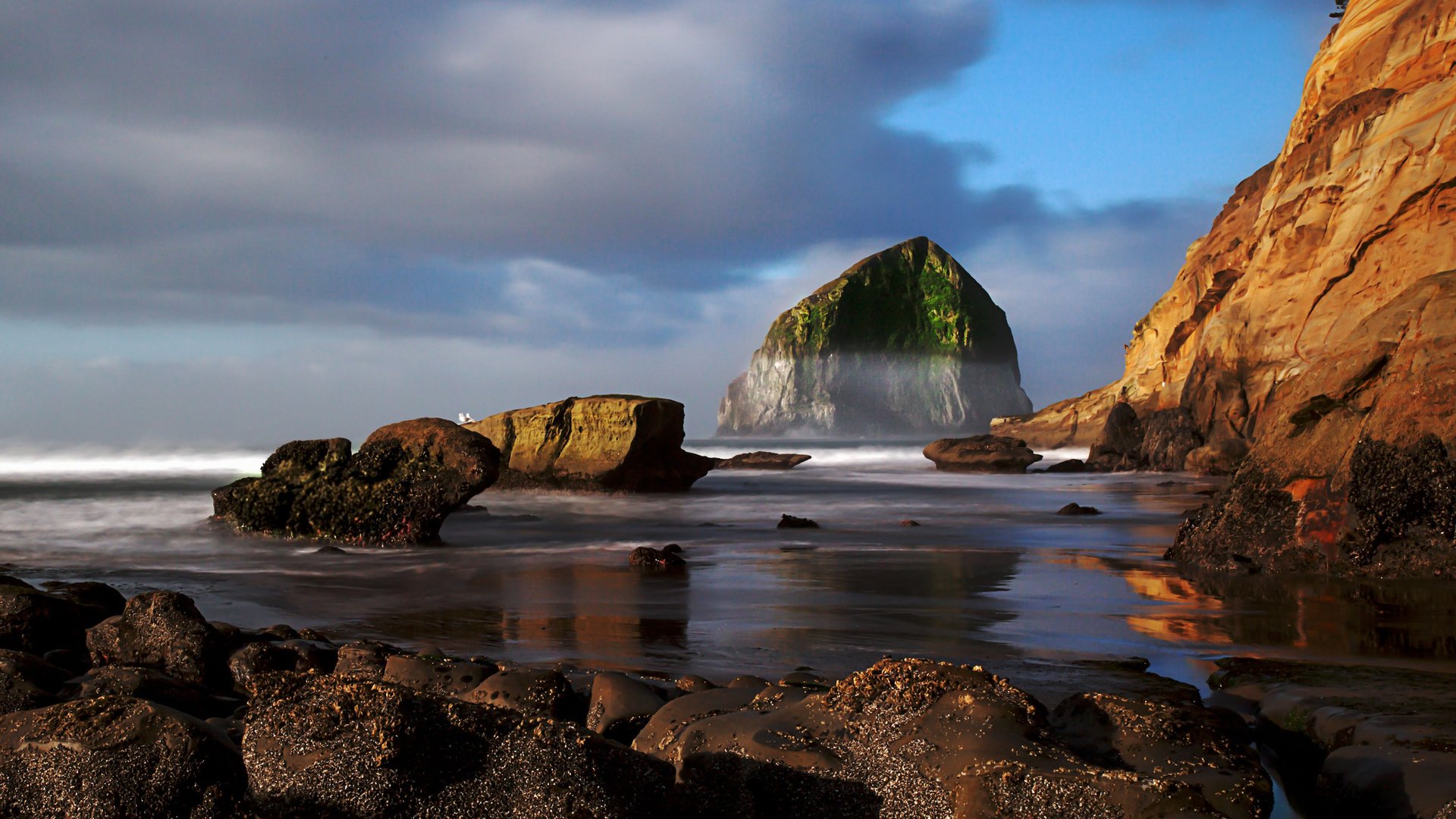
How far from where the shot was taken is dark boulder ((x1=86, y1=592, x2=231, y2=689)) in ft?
13.4

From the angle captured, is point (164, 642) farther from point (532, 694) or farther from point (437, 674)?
point (532, 694)

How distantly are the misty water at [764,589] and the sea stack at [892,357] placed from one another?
111 metres

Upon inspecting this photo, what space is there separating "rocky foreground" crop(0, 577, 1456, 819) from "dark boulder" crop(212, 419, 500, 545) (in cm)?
744

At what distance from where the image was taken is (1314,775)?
292 cm

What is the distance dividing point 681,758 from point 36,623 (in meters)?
3.69

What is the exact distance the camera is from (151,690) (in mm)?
3518

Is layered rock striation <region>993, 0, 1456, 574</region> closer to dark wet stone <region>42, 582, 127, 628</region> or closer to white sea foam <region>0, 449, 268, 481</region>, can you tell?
dark wet stone <region>42, 582, 127, 628</region>

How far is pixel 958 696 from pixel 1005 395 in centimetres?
12972

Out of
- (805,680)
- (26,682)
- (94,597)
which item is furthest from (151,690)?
(94,597)

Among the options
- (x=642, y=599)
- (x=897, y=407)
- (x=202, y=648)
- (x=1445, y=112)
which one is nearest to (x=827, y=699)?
(x=202, y=648)

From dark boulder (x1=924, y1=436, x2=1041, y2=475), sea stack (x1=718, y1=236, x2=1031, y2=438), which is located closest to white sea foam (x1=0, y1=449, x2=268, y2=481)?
dark boulder (x1=924, y1=436, x2=1041, y2=475)

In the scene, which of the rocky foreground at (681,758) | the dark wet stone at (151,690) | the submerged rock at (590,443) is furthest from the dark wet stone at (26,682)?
the submerged rock at (590,443)

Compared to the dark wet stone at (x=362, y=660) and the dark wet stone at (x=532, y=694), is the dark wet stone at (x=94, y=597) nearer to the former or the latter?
the dark wet stone at (x=362, y=660)

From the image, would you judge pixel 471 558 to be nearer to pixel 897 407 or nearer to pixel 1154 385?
pixel 1154 385
